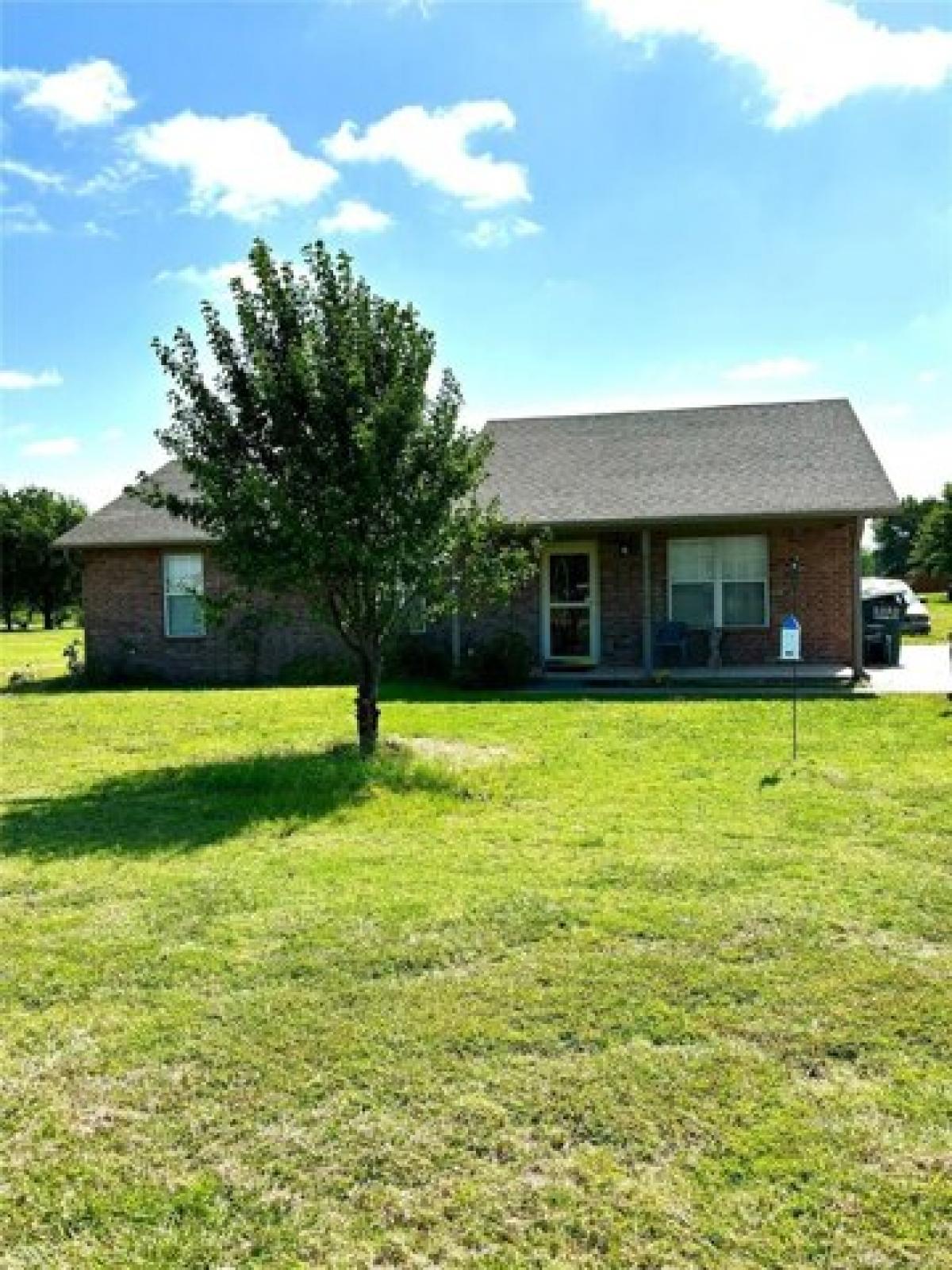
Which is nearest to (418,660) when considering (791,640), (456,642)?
(456,642)

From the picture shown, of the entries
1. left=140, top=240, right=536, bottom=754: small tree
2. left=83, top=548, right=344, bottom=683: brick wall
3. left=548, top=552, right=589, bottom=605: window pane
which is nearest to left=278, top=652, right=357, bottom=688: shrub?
left=83, top=548, right=344, bottom=683: brick wall

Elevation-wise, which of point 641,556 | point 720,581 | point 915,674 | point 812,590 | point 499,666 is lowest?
point 915,674

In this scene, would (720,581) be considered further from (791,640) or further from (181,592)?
(181,592)

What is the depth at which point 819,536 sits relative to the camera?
16.4m

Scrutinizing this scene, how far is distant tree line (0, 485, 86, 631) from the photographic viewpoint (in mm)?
51531

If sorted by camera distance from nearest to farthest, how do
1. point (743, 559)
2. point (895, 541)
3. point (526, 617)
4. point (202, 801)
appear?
point (202, 801) < point (743, 559) < point (526, 617) < point (895, 541)

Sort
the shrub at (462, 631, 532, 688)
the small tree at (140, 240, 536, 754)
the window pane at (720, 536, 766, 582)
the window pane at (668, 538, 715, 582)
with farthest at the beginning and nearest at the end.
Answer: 1. the window pane at (668, 538, 715, 582)
2. the window pane at (720, 536, 766, 582)
3. the shrub at (462, 631, 532, 688)
4. the small tree at (140, 240, 536, 754)

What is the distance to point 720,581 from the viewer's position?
16734 mm

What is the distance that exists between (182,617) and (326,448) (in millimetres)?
10579

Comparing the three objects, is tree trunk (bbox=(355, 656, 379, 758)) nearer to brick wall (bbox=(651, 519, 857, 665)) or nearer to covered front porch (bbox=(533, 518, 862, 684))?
covered front porch (bbox=(533, 518, 862, 684))

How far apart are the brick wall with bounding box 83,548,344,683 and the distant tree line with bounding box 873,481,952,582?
68.8 feet

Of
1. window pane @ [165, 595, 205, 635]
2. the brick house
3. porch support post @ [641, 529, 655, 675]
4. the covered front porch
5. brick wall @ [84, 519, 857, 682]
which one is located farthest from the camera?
window pane @ [165, 595, 205, 635]

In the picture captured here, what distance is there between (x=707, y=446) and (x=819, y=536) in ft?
A: 10.4

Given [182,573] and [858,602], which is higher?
[182,573]
